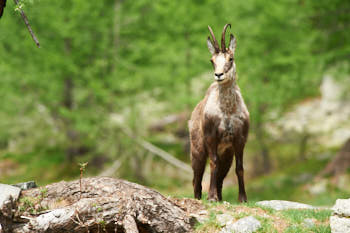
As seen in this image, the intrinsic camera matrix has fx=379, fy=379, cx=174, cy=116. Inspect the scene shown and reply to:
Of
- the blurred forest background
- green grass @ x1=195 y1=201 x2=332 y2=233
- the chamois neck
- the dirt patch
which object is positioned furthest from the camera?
the blurred forest background

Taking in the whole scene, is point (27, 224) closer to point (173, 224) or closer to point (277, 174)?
point (173, 224)

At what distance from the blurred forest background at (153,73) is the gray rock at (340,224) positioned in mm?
8466

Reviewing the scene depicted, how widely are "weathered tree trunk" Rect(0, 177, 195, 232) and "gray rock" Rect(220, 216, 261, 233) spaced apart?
0.58 meters

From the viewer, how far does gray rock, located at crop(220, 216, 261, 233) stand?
18.1 ft

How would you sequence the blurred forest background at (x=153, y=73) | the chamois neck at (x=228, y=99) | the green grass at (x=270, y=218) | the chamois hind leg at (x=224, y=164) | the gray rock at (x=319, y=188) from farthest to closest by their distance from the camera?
the blurred forest background at (x=153, y=73), the gray rock at (x=319, y=188), the chamois hind leg at (x=224, y=164), the chamois neck at (x=228, y=99), the green grass at (x=270, y=218)

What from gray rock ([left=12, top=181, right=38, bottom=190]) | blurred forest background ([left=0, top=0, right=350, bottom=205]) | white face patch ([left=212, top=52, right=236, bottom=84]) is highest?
blurred forest background ([left=0, top=0, right=350, bottom=205])

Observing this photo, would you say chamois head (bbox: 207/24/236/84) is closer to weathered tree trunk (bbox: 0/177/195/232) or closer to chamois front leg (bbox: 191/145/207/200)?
Answer: chamois front leg (bbox: 191/145/207/200)

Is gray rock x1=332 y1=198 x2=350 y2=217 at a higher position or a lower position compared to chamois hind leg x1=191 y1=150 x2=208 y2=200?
lower

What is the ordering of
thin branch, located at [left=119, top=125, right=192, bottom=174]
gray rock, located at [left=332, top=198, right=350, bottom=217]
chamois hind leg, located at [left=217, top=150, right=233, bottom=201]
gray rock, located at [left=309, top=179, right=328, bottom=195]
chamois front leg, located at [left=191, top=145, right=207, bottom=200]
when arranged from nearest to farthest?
gray rock, located at [left=332, top=198, right=350, bottom=217]
chamois hind leg, located at [left=217, top=150, right=233, bottom=201]
chamois front leg, located at [left=191, top=145, right=207, bottom=200]
gray rock, located at [left=309, top=179, right=328, bottom=195]
thin branch, located at [left=119, top=125, right=192, bottom=174]

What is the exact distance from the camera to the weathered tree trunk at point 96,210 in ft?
16.6

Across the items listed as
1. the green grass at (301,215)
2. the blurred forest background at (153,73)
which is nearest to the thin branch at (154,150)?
the blurred forest background at (153,73)

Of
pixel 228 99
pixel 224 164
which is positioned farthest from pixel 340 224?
pixel 228 99

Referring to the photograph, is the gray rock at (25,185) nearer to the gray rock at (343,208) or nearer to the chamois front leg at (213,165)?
the chamois front leg at (213,165)

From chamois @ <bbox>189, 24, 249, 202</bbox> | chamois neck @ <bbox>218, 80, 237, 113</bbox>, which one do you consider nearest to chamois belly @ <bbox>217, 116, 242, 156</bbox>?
chamois @ <bbox>189, 24, 249, 202</bbox>
